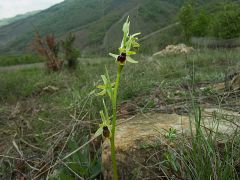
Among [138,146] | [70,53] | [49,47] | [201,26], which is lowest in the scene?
[201,26]

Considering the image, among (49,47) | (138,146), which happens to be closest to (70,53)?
(49,47)

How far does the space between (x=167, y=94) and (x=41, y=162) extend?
146cm

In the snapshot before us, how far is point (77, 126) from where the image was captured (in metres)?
3.11

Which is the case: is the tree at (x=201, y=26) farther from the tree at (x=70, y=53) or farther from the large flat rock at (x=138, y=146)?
the large flat rock at (x=138, y=146)

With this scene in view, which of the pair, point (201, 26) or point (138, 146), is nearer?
point (138, 146)

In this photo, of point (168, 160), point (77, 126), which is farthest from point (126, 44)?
point (77, 126)

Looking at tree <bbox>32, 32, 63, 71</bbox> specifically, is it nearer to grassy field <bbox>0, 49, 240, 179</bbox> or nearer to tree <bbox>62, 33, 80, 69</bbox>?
tree <bbox>62, 33, 80, 69</bbox>

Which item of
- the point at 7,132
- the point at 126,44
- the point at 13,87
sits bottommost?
the point at 13,87

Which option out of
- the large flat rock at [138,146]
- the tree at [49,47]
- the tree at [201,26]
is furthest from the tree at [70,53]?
the tree at [201,26]

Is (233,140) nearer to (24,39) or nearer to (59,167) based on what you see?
(59,167)

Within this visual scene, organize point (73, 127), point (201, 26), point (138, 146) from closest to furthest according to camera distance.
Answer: point (138, 146) → point (73, 127) → point (201, 26)

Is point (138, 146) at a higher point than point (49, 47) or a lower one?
higher

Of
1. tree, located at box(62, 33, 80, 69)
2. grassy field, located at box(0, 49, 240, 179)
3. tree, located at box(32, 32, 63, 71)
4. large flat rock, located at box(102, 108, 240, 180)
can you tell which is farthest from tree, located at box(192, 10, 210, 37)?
large flat rock, located at box(102, 108, 240, 180)

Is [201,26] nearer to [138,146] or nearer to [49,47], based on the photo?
[49,47]
